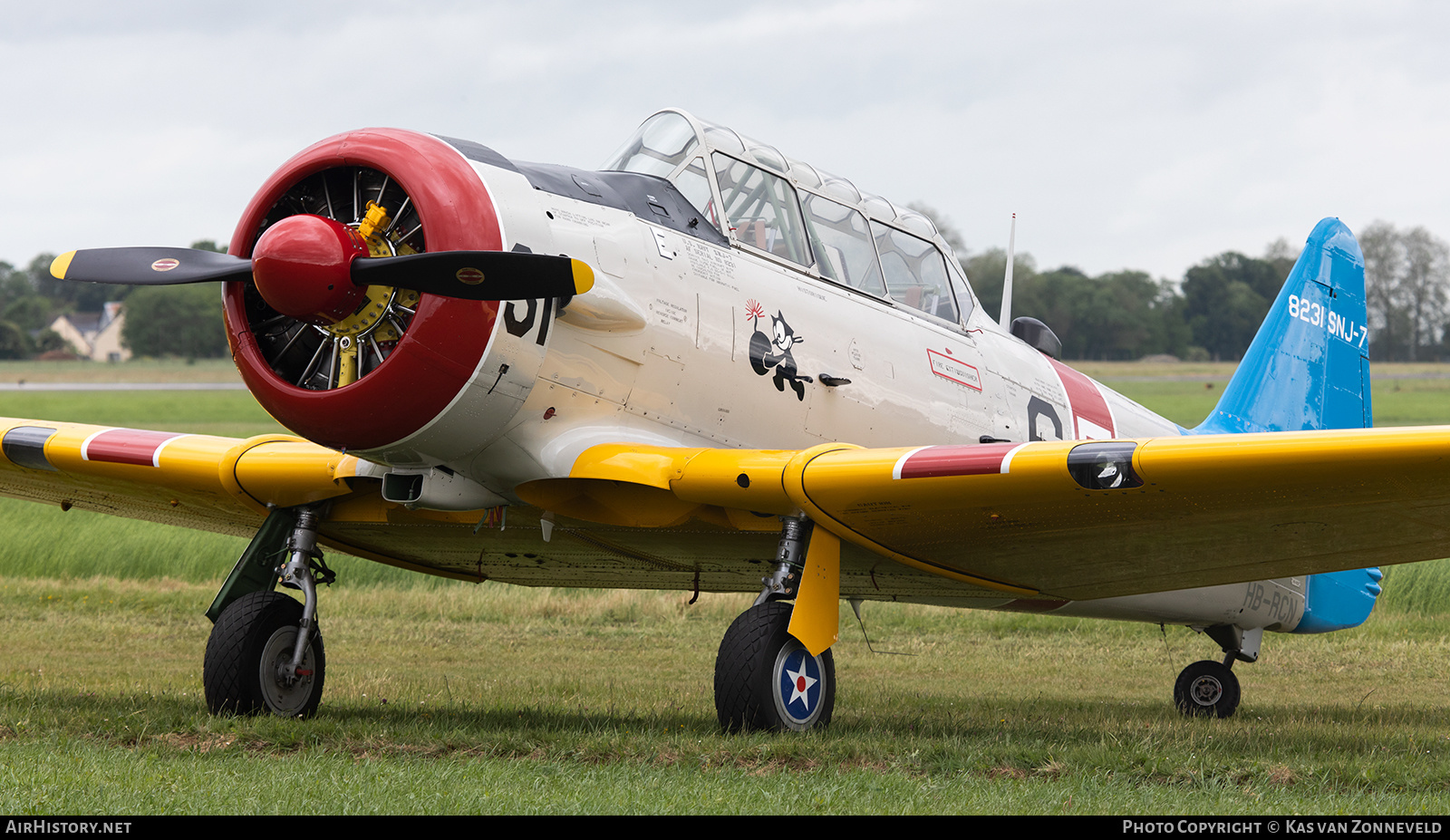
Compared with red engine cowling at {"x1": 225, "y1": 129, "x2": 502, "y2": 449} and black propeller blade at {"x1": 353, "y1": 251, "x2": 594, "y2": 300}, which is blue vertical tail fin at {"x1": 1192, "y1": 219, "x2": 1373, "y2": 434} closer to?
black propeller blade at {"x1": 353, "y1": 251, "x2": 594, "y2": 300}

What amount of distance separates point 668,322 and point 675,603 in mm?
8652

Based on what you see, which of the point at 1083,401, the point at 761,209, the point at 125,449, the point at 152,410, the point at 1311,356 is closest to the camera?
the point at 761,209

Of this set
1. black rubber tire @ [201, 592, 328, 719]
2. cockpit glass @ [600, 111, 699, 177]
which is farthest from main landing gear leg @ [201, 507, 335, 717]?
cockpit glass @ [600, 111, 699, 177]

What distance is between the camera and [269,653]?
740 cm

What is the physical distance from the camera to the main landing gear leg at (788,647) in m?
6.51

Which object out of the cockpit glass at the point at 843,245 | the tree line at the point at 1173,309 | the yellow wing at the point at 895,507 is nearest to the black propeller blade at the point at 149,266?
the yellow wing at the point at 895,507

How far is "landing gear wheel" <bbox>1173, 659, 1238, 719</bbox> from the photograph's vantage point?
9992mm

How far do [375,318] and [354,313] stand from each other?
97 mm

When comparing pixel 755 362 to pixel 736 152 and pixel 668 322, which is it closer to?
pixel 668 322

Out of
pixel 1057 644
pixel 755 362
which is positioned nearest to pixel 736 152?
pixel 755 362

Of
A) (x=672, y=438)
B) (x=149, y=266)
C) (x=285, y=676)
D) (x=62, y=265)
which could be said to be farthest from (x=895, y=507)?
(x=62, y=265)

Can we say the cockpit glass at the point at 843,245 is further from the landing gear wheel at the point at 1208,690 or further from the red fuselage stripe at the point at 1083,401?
the landing gear wheel at the point at 1208,690

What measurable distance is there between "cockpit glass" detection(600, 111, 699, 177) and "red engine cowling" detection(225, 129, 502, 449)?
1.34 meters

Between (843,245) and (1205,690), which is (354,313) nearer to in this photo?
(843,245)
